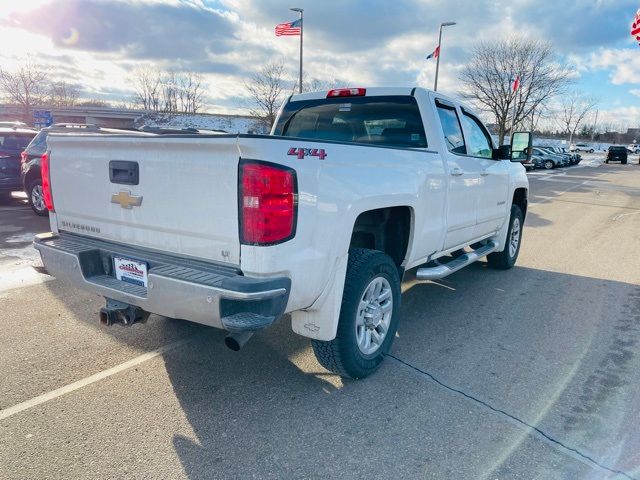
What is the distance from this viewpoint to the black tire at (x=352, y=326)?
120 inches

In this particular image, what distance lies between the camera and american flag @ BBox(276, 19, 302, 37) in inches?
840

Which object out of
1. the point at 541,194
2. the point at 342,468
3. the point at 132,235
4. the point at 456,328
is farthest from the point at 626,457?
the point at 541,194

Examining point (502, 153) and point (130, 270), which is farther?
point (502, 153)

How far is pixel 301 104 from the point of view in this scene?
476 cm

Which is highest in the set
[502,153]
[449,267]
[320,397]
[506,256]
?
[502,153]

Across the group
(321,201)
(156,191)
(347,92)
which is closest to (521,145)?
(347,92)

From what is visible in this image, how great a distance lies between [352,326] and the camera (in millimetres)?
3092

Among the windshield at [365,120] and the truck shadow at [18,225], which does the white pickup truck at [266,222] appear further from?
the truck shadow at [18,225]

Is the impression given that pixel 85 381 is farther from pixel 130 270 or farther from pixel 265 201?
pixel 265 201

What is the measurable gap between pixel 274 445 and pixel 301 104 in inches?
131

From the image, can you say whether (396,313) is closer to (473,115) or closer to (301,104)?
(301,104)

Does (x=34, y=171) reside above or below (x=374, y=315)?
above

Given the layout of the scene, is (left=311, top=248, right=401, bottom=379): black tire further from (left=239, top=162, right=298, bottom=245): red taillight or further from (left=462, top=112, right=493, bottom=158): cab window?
(left=462, top=112, right=493, bottom=158): cab window

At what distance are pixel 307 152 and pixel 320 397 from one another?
1.62 m
